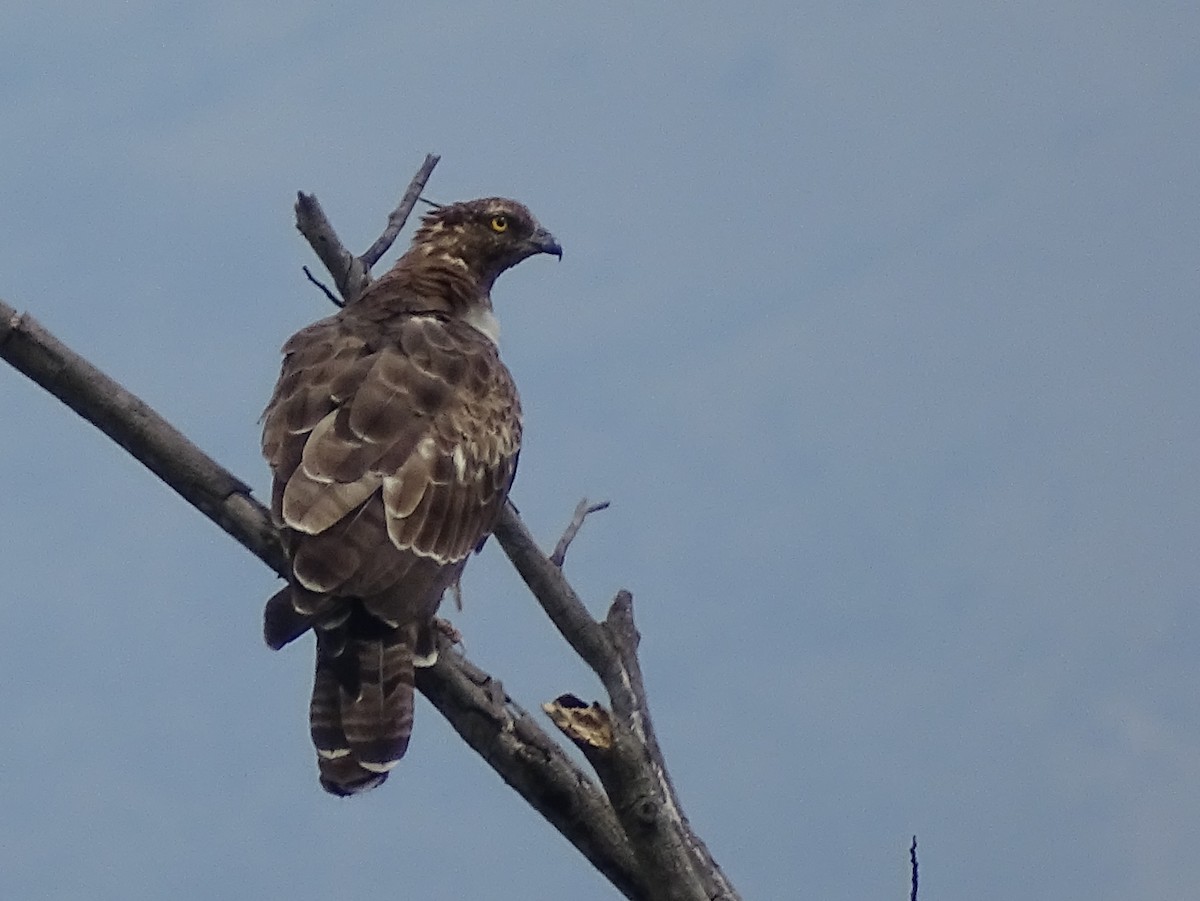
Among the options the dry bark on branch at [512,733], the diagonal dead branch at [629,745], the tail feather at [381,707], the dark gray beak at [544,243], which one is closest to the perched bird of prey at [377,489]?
the tail feather at [381,707]

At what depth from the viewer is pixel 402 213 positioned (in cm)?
647

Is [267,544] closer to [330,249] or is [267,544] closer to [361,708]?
[361,708]

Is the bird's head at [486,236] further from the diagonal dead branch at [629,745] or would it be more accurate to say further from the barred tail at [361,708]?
the barred tail at [361,708]

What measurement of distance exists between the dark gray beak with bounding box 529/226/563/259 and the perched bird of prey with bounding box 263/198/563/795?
88 centimetres

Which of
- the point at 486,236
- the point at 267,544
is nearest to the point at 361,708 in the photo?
the point at 267,544

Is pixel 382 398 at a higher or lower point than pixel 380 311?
A: lower

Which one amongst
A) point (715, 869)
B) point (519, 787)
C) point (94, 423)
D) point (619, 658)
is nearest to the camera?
point (519, 787)

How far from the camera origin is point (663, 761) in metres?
5.74

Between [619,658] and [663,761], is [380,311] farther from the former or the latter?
[663,761]

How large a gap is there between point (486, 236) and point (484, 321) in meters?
0.56

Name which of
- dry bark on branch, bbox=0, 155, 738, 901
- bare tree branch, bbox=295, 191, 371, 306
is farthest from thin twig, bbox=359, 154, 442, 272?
dry bark on branch, bbox=0, 155, 738, 901

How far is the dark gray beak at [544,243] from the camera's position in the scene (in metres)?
7.43

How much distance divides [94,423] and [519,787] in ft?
4.79

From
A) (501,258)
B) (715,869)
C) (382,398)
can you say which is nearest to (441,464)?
(382,398)
